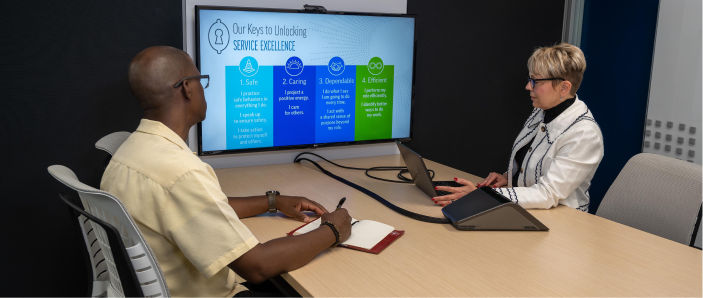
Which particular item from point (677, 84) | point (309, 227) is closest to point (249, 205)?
point (309, 227)

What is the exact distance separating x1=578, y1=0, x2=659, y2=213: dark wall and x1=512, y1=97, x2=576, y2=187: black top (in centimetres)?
137

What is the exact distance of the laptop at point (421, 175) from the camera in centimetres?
229

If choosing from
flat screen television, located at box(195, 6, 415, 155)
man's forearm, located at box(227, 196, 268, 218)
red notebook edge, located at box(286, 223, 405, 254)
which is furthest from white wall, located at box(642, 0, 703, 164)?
man's forearm, located at box(227, 196, 268, 218)

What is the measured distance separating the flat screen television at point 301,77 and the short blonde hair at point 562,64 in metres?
0.75

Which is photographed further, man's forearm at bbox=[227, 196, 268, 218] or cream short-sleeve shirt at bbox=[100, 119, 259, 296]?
man's forearm at bbox=[227, 196, 268, 218]

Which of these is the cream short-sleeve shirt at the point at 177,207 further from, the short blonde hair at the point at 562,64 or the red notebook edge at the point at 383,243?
the short blonde hair at the point at 562,64

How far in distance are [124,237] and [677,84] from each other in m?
3.02

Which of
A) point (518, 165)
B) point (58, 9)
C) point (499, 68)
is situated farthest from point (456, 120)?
point (58, 9)

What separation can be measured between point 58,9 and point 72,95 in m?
0.34

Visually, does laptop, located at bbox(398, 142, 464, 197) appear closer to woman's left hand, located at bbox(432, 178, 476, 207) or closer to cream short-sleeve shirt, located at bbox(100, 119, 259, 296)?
woman's left hand, located at bbox(432, 178, 476, 207)

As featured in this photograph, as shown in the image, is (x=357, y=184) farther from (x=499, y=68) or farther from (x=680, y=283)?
(x=499, y=68)

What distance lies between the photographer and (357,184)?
Result: 2.56 metres

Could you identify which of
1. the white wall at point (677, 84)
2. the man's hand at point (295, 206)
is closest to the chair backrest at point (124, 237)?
the man's hand at point (295, 206)

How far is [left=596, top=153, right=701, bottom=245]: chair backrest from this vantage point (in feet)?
7.04
